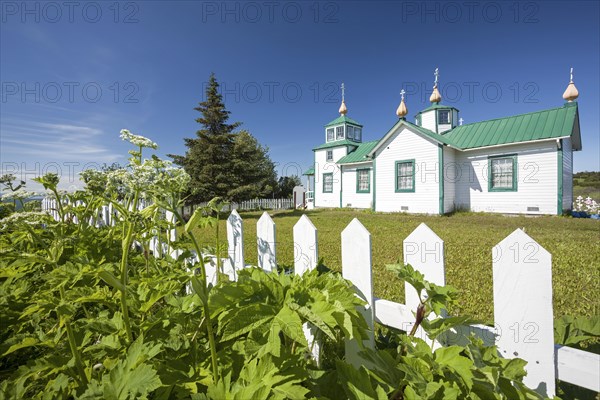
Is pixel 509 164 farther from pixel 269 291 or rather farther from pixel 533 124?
pixel 269 291

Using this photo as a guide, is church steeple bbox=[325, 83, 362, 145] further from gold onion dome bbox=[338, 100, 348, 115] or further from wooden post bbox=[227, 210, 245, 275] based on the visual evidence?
wooden post bbox=[227, 210, 245, 275]

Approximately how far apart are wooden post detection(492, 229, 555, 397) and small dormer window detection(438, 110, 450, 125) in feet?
55.4

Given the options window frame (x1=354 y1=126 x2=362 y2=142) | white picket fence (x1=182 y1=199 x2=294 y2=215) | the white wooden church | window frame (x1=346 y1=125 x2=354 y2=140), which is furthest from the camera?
white picket fence (x1=182 y1=199 x2=294 y2=215)

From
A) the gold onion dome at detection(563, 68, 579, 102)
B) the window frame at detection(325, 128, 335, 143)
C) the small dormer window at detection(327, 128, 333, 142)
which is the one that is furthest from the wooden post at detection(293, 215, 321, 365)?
the small dormer window at detection(327, 128, 333, 142)

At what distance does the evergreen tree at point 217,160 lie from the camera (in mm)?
15414

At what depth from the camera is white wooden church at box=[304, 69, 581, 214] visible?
10859 mm

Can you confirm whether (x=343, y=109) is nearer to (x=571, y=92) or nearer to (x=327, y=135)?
(x=327, y=135)

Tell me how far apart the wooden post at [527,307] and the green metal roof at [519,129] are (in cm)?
1293

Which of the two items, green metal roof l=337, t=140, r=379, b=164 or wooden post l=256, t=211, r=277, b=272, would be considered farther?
green metal roof l=337, t=140, r=379, b=164

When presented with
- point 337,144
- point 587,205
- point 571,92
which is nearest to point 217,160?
point 337,144

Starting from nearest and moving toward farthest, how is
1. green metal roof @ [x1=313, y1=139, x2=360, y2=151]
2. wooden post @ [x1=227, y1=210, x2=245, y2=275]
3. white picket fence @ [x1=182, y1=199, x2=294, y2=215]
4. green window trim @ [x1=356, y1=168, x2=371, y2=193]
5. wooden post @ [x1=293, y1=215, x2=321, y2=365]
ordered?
1. wooden post @ [x1=293, y1=215, x2=321, y2=365]
2. wooden post @ [x1=227, y1=210, x2=245, y2=275]
3. green window trim @ [x1=356, y1=168, x2=371, y2=193]
4. green metal roof @ [x1=313, y1=139, x2=360, y2=151]
5. white picket fence @ [x1=182, y1=199, x2=294, y2=215]

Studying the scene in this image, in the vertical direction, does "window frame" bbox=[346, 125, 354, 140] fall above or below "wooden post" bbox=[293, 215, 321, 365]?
above

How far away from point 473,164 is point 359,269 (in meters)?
13.9

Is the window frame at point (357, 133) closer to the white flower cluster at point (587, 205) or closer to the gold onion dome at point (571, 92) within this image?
the gold onion dome at point (571, 92)
